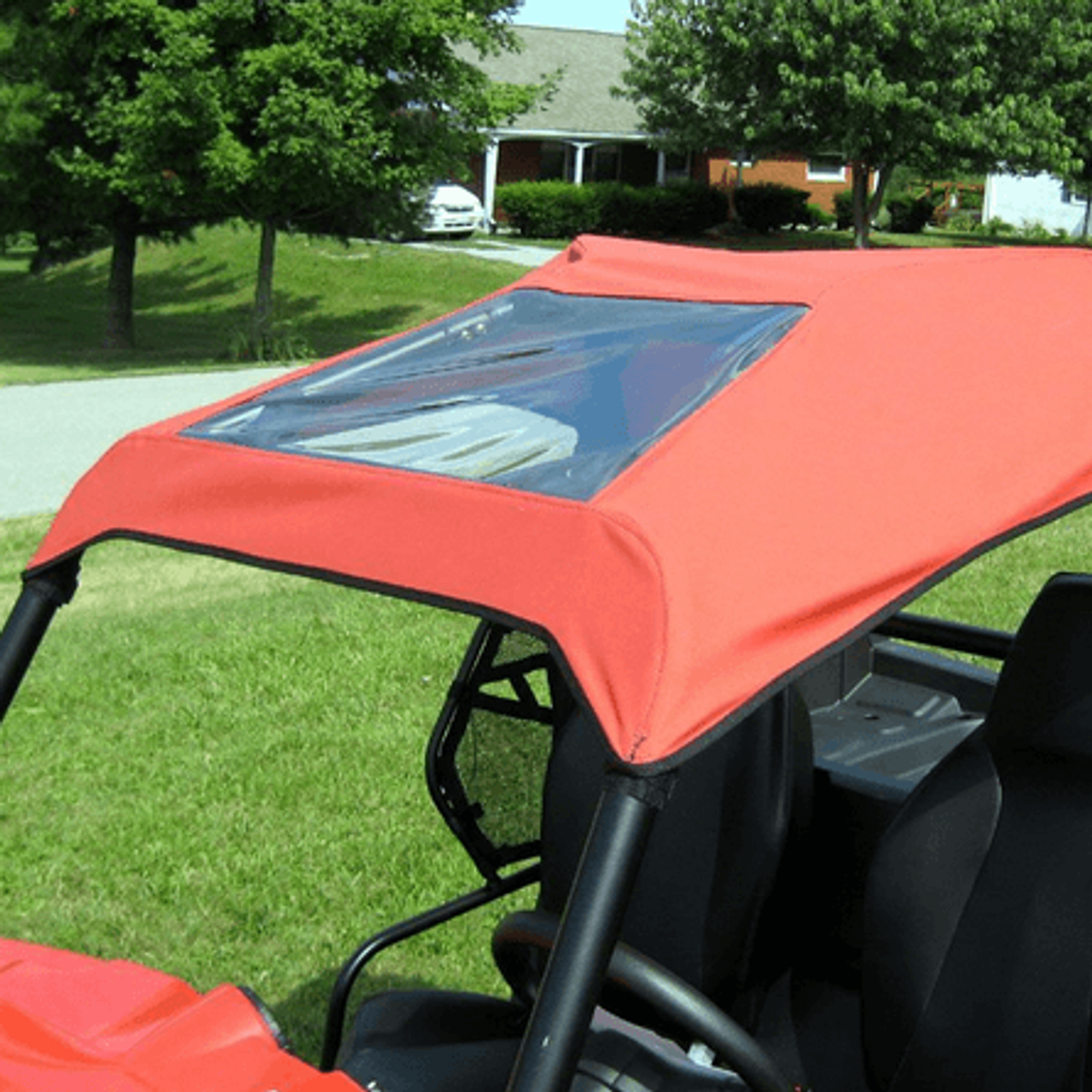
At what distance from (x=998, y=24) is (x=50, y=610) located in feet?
112

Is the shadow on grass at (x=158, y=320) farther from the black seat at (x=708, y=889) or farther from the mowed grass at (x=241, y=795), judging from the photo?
the black seat at (x=708, y=889)

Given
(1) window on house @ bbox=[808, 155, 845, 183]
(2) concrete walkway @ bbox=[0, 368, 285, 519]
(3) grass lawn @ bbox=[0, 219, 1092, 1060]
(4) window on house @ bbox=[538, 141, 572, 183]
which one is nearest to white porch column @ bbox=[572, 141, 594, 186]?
(4) window on house @ bbox=[538, 141, 572, 183]

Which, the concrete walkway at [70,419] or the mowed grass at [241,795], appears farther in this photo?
the concrete walkway at [70,419]

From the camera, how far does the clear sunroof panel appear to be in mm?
2178

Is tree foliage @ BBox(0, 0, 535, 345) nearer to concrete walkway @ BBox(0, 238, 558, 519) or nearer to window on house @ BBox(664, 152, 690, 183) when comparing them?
concrete walkway @ BBox(0, 238, 558, 519)

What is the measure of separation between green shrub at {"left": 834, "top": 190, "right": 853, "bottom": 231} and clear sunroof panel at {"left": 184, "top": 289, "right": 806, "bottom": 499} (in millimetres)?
42742

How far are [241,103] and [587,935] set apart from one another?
20207 millimetres

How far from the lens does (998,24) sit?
111 feet

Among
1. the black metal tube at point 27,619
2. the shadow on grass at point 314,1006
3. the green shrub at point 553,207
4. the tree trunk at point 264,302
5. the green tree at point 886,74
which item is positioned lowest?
the shadow on grass at point 314,1006

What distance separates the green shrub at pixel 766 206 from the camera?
42.3m

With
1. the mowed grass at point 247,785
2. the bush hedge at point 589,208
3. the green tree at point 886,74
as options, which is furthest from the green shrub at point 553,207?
the mowed grass at point 247,785

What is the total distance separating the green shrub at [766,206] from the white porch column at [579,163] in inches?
194

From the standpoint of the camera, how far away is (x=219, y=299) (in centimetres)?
3183

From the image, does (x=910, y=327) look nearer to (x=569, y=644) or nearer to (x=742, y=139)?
(x=569, y=644)
